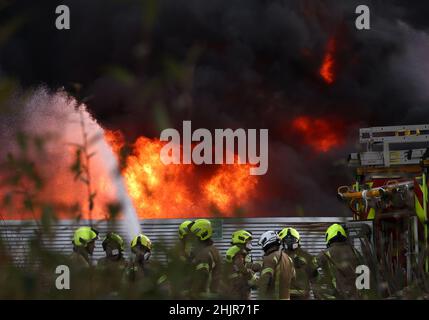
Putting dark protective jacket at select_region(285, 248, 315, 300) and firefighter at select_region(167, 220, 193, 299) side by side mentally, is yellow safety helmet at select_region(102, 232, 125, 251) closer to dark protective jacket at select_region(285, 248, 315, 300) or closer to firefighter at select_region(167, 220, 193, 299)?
firefighter at select_region(167, 220, 193, 299)

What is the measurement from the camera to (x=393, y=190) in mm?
9523

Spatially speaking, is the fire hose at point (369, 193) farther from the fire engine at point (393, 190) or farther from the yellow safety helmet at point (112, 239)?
the yellow safety helmet at point (112, 239)

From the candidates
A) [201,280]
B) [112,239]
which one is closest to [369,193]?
[112,239]

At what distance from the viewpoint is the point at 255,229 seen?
40.5 ft

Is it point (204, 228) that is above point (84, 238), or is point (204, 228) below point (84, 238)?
above

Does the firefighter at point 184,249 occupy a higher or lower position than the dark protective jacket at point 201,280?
higher

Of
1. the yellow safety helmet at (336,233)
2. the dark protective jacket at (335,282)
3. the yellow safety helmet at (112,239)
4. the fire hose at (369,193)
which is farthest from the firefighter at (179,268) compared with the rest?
the fire hose at (369,193)

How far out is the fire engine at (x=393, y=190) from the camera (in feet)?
29.6

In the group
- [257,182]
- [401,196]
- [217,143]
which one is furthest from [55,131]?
[257,182]

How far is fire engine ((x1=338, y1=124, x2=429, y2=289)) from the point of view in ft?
29.6

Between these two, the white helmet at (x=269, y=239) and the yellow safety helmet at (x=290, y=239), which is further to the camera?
the yellow safety helmet at (x=290, y=239)

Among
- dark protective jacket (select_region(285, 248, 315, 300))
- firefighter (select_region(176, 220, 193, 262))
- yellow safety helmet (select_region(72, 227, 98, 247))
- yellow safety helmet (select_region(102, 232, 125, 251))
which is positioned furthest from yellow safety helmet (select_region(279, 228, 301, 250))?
firefighter (select_region(176, 220, 193, 262))

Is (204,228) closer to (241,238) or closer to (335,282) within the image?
(241,238)
